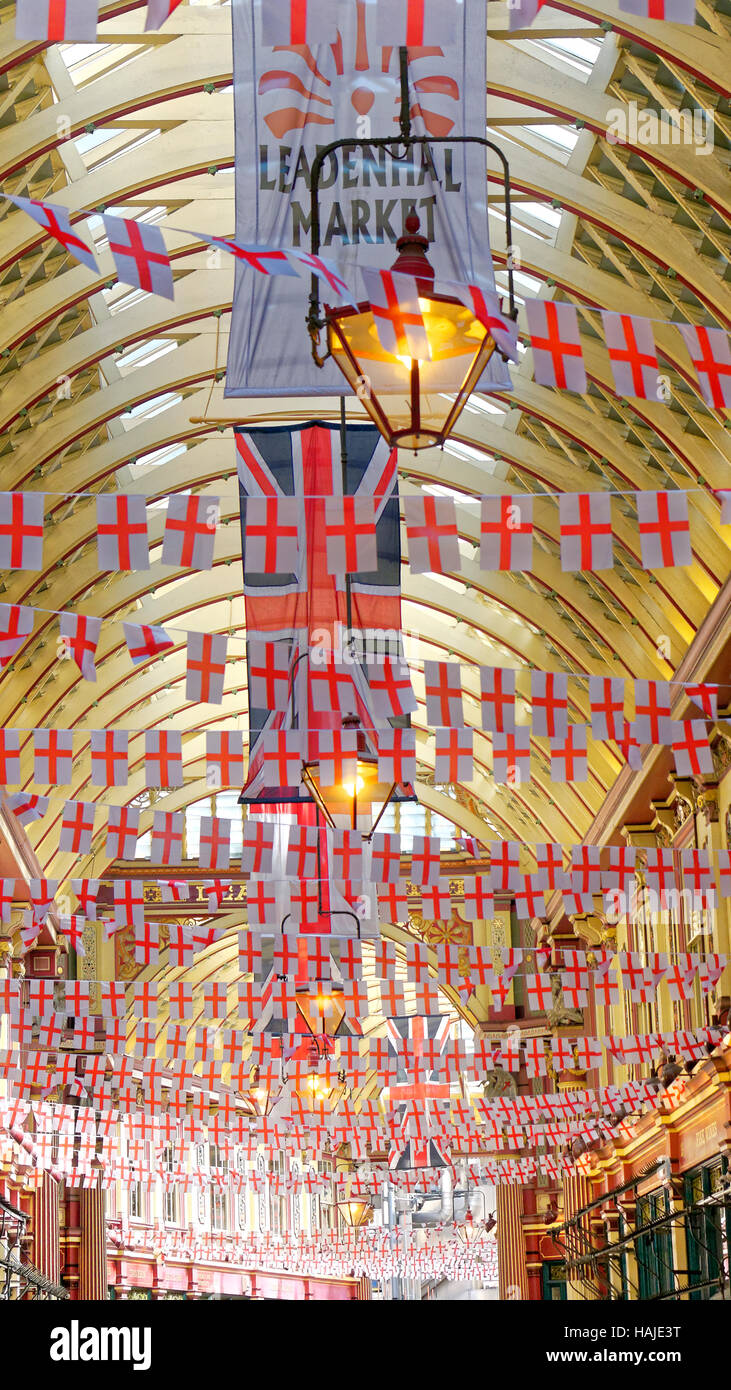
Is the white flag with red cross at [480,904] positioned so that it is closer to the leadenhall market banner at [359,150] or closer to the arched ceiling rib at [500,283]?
the arched ceiling rib at [500,283]

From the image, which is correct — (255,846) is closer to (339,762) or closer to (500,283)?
(339,762)

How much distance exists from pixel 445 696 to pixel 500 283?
6.53 m

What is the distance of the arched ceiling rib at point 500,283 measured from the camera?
1706 cm

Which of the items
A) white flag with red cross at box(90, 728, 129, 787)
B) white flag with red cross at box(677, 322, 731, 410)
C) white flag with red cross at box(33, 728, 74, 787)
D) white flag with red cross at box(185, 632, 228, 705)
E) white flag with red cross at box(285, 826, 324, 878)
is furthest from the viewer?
white flag with red cross at box(285, 826, 324, 878)

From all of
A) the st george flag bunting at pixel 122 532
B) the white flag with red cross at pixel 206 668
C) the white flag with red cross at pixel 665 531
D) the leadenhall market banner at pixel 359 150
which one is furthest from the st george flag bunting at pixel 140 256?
the white flag with red cross at pixel 206 668

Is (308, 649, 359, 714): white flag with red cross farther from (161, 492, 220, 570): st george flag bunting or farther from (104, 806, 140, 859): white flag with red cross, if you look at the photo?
(161, 492, 220, 570): st george flag bunting

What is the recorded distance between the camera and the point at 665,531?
1313 cm

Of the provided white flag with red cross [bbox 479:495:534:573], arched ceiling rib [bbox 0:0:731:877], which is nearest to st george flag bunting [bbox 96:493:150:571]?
white flag with red cross [bbox 479:495:534:573]

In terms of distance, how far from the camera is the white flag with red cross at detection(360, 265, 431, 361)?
898 centimetres

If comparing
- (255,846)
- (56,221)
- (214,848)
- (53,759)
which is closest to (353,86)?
(56,221)

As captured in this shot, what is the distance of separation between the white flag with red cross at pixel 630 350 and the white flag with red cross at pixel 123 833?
1057 cm

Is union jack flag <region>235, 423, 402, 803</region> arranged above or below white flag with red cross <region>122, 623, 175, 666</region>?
above

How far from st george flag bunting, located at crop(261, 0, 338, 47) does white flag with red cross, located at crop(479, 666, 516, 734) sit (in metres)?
6.91
